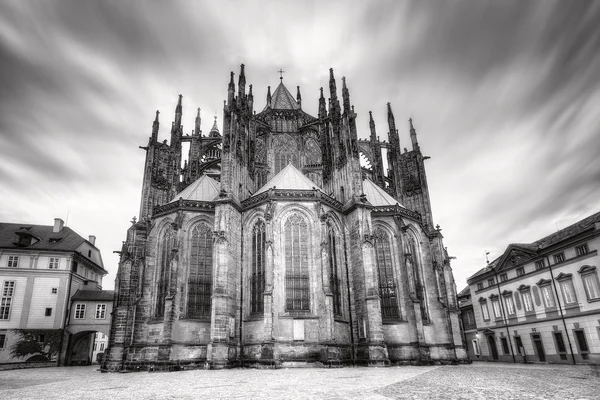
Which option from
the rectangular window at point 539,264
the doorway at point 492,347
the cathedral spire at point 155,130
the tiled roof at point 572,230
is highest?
the cathedral spire at point 155,130

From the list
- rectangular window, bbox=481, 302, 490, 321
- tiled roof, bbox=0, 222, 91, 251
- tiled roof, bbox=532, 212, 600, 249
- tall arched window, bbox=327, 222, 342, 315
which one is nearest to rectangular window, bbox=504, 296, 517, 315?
rectangular window, bbox=481, 302, 490, 321

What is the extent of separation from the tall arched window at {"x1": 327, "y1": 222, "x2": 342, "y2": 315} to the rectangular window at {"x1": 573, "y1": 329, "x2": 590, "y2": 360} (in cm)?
1767

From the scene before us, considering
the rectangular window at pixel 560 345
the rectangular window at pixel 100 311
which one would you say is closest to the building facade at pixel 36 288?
the rectangular window at pixel 100 311

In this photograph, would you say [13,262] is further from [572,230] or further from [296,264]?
[572,230]

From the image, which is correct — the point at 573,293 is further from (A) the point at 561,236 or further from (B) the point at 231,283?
(B) the point at 231,283

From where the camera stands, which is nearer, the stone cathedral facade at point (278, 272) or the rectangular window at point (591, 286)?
the stone cathedral facade at point (278, 272)

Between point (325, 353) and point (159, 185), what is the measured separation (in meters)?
19.0

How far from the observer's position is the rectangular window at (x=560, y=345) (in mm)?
28317

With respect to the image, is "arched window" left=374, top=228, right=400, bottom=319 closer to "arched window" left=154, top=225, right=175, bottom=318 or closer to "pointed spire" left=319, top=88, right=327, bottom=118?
"pointed spire" left=319, top=88, right=327, bottom=118

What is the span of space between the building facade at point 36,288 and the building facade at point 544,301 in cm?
4235

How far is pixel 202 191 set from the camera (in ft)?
97.7

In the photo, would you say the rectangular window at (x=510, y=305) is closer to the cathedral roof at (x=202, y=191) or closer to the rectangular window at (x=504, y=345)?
the rectangular window at (x=504, y=345)

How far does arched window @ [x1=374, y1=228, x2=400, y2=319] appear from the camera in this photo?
86.9ft

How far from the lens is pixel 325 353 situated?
71.7 ft
